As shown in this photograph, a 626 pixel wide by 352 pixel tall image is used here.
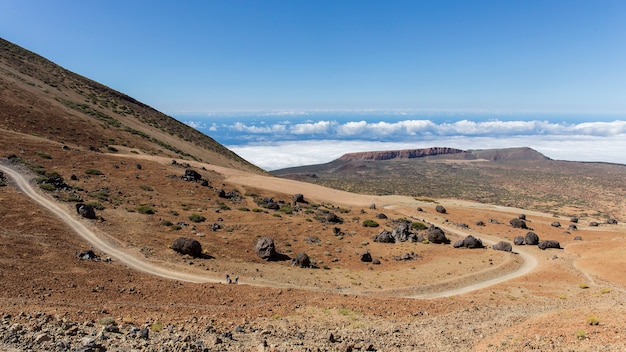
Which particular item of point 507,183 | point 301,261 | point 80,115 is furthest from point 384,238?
point 507,183

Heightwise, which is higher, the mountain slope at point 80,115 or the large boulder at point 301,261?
the mountain slope at point 80,115

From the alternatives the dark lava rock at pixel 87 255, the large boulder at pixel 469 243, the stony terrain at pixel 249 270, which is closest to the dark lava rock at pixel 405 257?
the stony terrain at pixel 249 270

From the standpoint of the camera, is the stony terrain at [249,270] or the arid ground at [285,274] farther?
the arid ground at [285,274]

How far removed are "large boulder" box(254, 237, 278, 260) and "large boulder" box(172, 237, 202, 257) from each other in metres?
5.66

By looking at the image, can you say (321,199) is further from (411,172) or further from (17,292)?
(411,172)

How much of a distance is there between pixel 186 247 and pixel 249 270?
5844 mm

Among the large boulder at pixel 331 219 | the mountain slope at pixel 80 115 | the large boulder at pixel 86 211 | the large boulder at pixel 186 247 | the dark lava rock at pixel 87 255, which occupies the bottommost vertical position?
the large boulder at pixel 331 219

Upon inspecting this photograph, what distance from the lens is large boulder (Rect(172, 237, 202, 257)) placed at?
29.4 meters

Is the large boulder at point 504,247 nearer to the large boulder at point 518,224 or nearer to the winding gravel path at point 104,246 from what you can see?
the large boulder at point 518,224

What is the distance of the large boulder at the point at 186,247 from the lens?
96.4ft

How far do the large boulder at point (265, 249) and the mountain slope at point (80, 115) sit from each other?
157 ft

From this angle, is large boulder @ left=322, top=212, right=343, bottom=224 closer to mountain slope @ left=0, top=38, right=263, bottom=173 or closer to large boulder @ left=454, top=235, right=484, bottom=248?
large boulder @ left=454, top=235, right=484, bottom=248

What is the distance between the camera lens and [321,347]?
13.4 meters

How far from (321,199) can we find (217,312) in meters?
48.3
